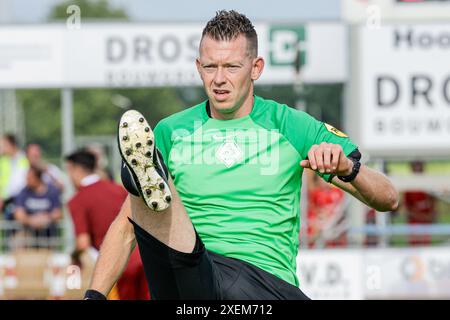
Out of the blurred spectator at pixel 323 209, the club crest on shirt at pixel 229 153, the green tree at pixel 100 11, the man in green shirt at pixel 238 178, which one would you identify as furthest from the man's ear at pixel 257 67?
the green tree at pixel 100 11

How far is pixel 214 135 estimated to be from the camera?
5676mm

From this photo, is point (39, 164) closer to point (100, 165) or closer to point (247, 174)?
point (100, 165)

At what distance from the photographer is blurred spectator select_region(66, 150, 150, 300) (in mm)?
10234

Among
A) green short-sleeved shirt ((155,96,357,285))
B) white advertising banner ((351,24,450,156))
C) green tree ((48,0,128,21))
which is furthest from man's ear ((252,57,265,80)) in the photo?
green tree ((48,0,128,21))

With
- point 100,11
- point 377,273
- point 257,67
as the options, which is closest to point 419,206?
point 377,273

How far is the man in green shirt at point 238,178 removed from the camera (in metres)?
5.37

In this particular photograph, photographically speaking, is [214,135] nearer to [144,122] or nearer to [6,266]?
[144,122]

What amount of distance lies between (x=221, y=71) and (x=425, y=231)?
1101cm

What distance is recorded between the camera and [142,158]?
4.85 m

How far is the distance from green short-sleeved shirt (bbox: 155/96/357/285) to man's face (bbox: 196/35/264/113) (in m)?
0.13

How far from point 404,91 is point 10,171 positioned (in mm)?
5712

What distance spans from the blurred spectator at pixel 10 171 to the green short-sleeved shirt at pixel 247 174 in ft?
39.0

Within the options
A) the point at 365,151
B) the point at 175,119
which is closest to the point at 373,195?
the point at 175,119

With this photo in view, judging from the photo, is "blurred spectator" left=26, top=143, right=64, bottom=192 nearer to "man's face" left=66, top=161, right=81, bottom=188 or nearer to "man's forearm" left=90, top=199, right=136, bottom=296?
"man's face" left=66, top=161, right=81, bottom=188
